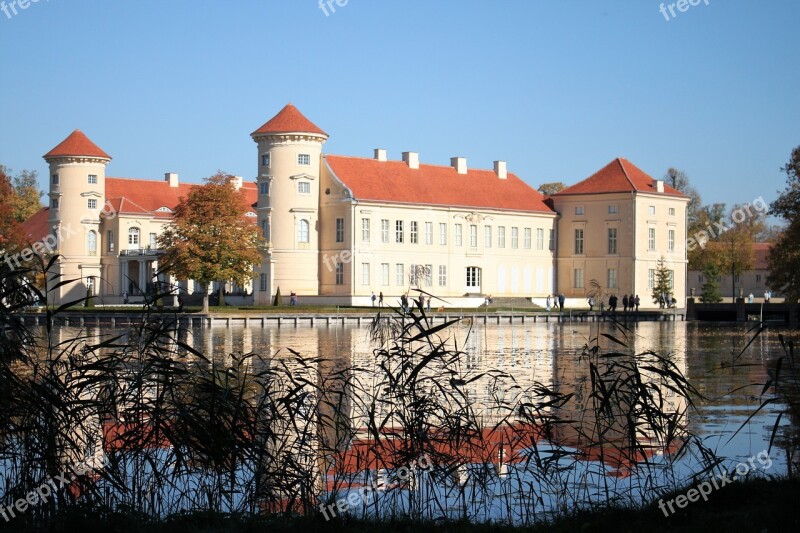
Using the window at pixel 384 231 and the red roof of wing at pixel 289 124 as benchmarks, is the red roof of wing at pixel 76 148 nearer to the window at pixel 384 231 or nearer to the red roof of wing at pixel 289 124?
the red roof of wing at pixel 289 124

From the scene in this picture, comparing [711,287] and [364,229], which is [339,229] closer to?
[364,229]

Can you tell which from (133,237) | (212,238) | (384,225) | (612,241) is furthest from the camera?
(612,241)

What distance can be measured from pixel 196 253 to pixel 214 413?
49537 mm

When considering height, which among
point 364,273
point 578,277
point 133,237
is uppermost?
point 133,237

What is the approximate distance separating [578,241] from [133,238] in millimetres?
31296

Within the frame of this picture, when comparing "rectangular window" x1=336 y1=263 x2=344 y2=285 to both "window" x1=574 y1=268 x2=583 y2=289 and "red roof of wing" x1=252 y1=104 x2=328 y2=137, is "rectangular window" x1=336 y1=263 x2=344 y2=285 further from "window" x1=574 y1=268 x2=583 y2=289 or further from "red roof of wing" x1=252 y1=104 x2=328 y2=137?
"window" x1=574 y1=268 x2=583 y2=289

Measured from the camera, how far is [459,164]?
82438 mm

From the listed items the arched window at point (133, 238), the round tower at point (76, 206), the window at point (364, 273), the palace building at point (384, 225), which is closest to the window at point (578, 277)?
the palace building at point (384, 225)

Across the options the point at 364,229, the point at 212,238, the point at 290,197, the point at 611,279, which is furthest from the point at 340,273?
the point at 611,279

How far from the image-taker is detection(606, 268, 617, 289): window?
80875mm

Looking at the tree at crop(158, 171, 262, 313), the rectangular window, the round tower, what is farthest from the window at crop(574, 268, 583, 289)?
the round tower

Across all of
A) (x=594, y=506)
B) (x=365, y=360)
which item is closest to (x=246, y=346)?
(x=365, y=360)

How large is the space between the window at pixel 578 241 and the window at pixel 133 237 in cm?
3085

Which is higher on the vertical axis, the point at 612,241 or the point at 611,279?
the point at 612,241
